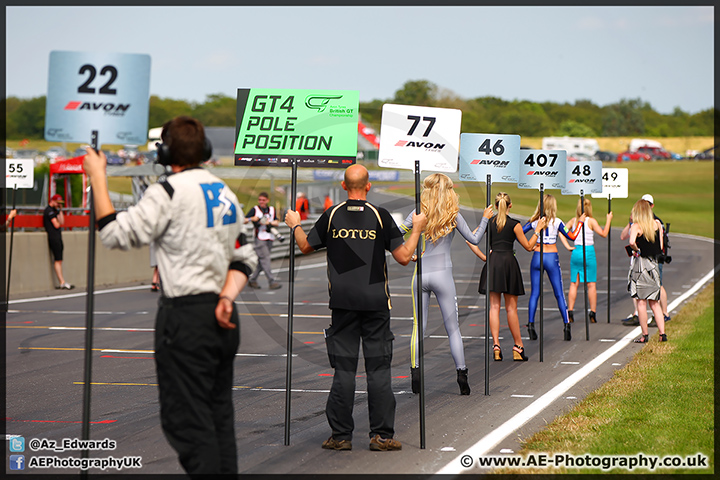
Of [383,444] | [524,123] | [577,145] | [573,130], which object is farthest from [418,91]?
[383,444]

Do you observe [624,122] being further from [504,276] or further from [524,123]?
[504,276]

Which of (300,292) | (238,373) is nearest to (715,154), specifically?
(300,292)

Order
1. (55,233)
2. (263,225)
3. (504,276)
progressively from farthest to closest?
1. (263,225)
2. (55,233)
3. (504,276)

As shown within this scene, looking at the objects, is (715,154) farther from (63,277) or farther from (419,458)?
(419,458)

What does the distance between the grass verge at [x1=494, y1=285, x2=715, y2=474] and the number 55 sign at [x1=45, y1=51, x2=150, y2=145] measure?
3587mm

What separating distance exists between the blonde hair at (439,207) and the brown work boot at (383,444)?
2.44 m

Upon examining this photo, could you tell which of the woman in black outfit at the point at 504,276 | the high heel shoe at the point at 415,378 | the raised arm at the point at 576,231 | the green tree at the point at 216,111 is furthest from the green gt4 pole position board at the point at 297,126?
the green tree at the point at 216,111

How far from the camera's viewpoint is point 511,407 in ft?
25.5

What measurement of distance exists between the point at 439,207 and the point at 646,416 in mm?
2701

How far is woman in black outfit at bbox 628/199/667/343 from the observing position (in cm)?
1160

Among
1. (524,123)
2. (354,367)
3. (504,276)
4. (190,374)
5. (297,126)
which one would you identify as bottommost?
(354,367)

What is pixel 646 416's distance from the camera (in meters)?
7.13

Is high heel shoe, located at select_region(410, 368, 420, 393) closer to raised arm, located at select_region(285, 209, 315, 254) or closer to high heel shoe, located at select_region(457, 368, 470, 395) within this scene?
high heel shoe, located at select_region(457, 368, 470, 395)

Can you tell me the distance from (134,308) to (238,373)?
23.4ft
